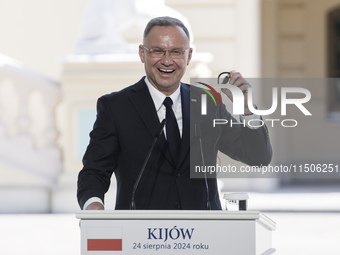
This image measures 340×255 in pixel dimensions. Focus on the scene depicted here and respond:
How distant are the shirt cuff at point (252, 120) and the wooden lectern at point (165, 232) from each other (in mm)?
509

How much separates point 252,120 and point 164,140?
30 centimetres

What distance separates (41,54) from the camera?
10789 mm

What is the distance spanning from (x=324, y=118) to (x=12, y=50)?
171 inches

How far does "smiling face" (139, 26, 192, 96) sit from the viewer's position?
2.63 meters

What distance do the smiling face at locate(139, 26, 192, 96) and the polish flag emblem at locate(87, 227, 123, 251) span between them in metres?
0.67

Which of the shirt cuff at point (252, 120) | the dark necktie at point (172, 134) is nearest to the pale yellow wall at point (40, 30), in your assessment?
the dark necktie at point (172, 134)

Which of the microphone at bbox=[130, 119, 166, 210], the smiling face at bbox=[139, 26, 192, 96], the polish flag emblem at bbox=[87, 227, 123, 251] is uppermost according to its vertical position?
the smiling face at bbox=[139, 26, 192, 96]

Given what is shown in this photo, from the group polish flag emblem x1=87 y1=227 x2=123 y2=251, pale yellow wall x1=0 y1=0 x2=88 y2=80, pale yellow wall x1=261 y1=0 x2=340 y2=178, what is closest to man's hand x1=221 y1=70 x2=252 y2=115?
polish flag emblem x1=87 y1=227 x2=123 y2=251

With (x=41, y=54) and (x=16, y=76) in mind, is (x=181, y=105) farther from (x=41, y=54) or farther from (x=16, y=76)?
(x=41, y=54)

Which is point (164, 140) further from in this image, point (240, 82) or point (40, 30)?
point (40, 30)

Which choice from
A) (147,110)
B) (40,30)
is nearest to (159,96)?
(147,110)

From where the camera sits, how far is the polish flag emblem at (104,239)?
2211mm

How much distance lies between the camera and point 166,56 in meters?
2.64

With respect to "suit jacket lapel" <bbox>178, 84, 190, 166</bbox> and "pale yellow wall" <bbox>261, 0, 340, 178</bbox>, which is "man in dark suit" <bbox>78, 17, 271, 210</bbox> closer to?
"suit jacket lapel" <bbox>178, 84, 190, 166</bbox>
